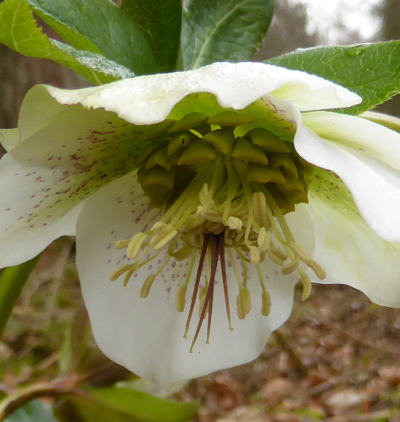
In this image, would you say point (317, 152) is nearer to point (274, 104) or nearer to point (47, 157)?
point (274, 104)

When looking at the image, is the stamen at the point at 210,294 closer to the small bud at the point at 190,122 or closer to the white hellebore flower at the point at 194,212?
the white hellebore flower at the point at 194,212

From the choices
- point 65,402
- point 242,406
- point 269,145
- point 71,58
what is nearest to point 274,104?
point 269,145

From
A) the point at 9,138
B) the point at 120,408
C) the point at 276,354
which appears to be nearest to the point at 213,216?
the point at 9,138

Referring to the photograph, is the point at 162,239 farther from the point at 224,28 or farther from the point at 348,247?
the point at 224,28

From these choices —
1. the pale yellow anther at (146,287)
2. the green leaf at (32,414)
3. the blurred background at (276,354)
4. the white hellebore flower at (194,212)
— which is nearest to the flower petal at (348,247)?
the white hellebore flower at (194,212)

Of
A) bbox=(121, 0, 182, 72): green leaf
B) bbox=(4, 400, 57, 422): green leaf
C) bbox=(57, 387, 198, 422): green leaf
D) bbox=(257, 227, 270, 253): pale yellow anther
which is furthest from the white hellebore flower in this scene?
bbox=(4, 400, 57, 422): green leaf
